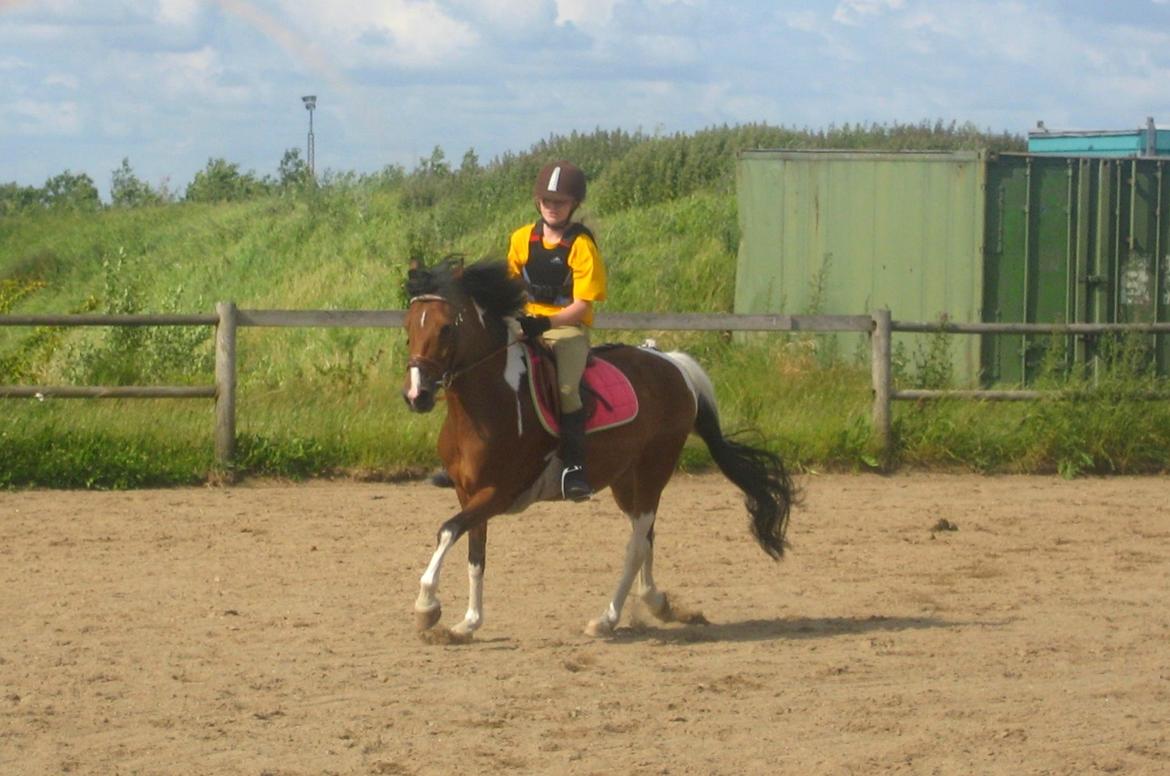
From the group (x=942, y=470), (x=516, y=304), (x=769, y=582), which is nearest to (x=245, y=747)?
(x=516, y=304)

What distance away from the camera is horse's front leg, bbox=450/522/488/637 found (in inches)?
290

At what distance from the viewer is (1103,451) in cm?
1330

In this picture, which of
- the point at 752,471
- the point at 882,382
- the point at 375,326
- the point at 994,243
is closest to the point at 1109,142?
the point at 994,243

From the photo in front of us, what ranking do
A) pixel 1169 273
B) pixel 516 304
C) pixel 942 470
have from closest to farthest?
pixel 516 304 → pixel 942 470 → pixel 1169 273

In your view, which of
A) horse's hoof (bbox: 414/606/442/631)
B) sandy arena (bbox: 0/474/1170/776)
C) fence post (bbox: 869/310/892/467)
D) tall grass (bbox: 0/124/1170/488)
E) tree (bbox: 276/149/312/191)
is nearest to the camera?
sandy arena (bbox: 0/474/1170/776)

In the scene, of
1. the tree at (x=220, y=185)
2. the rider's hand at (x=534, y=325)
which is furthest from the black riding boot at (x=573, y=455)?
the tree at (x=220, y=185)

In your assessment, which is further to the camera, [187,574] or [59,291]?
[59,291]

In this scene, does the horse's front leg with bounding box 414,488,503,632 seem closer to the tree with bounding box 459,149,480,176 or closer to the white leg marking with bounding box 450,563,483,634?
the white leg marking with bounding box 450,563,483,634

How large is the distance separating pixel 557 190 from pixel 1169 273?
36.4 ft

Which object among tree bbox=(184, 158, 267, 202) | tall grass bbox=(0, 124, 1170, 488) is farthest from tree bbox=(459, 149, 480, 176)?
tree bbox=(184, 158, 267, 202)

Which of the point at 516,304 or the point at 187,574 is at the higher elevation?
the point at 516,304

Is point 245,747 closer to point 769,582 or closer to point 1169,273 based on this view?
point 769,582

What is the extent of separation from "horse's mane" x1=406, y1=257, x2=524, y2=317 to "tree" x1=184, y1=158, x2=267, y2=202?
116 ft

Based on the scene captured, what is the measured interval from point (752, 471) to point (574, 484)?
140 cm
